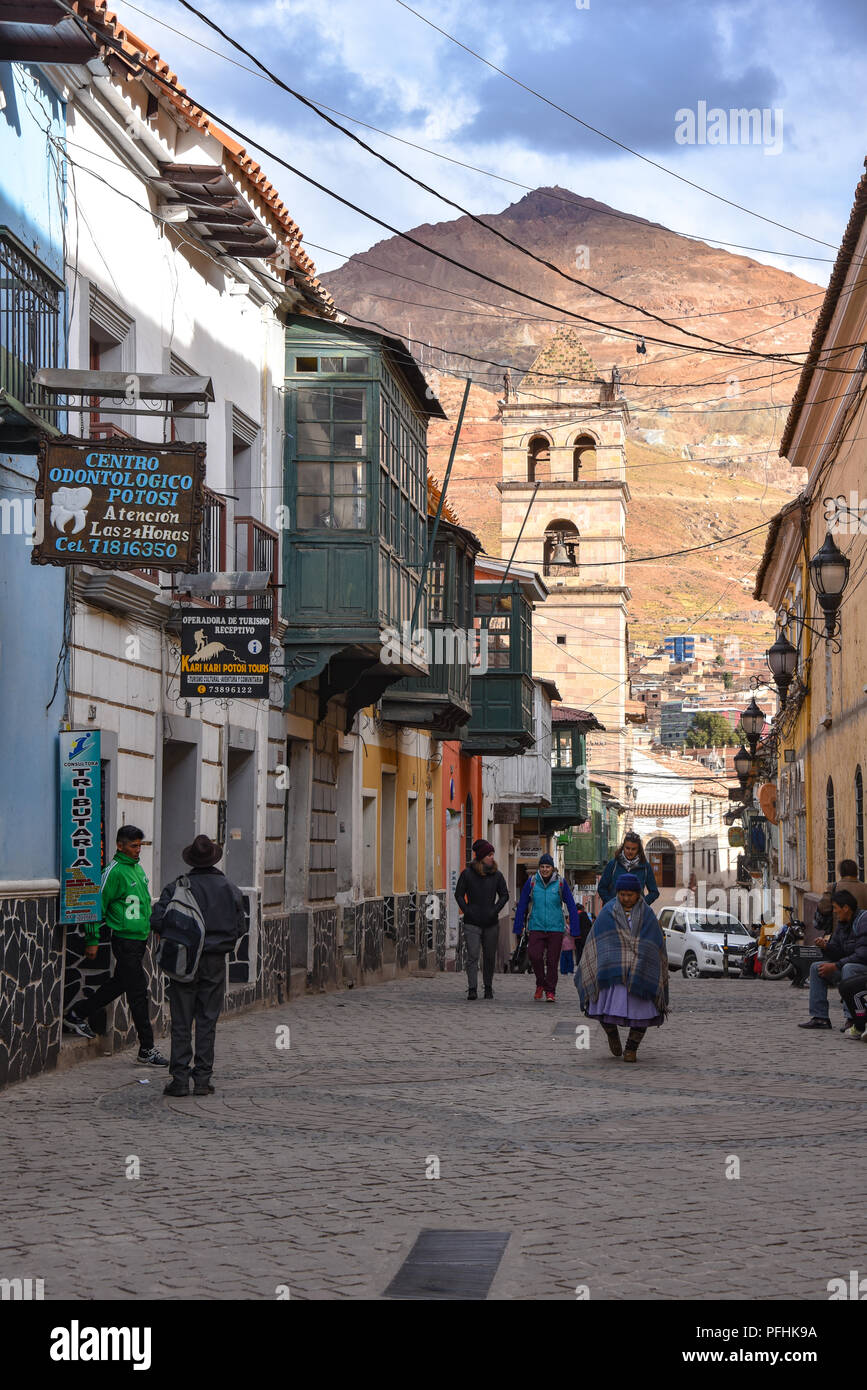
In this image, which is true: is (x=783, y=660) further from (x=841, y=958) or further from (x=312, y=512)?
(x=841, y=958)

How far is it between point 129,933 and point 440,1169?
14.7 feet

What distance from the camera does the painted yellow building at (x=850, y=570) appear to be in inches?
805

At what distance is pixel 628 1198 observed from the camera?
7.65 metres

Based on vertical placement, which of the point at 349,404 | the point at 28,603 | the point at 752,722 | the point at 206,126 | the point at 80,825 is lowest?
the point at 80,825

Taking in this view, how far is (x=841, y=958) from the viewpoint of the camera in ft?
51.7

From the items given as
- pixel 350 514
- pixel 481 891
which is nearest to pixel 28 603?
pixel 350 514

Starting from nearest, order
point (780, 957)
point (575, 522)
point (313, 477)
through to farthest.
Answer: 1. point (313, 477)
2. point (780, 957)
3. point (575, 522)

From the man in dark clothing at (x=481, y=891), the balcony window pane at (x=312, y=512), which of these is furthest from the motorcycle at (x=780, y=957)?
the balcony window pane at (x=312, y=512)

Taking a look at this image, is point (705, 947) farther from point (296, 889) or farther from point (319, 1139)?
point (319, 1139)

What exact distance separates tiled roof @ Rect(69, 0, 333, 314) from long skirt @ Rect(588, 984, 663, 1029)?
7410mm

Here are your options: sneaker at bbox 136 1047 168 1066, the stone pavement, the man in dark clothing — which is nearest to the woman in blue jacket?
the stone pavement

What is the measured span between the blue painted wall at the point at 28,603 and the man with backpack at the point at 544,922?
829cm

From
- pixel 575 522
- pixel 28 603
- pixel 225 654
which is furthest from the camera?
pixel 575 522

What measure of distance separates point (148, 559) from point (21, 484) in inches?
42.3
